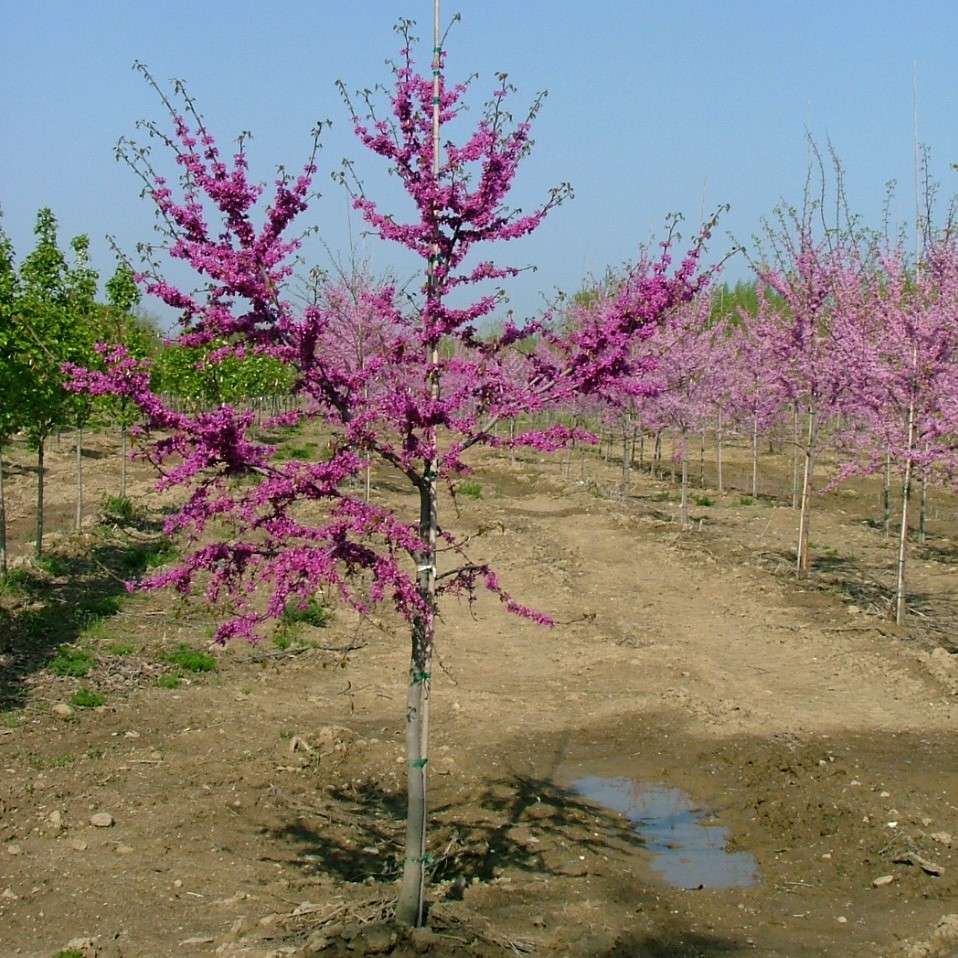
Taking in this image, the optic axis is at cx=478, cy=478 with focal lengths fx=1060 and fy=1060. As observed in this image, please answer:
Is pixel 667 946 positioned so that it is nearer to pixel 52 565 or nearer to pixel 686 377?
pixel 52 565

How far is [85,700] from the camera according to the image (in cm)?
1103

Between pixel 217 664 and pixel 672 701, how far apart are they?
18.2 feet

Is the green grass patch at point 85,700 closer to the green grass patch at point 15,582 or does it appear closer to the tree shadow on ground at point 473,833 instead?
A: the tree shadow on ground at point 473,833

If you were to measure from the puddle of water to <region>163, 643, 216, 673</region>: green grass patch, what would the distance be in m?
4.98

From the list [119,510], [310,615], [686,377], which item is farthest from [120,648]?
[686,377]

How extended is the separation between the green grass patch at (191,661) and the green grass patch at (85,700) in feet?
5.04

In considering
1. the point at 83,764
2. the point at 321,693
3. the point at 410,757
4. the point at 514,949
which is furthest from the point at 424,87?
the point at 321,693

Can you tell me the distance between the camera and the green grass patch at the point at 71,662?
39.3 feet

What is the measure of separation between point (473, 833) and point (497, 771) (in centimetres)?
141

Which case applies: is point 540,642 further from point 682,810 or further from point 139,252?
point 139,252

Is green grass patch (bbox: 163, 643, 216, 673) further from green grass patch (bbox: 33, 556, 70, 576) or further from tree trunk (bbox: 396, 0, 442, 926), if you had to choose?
tree trunk (bbox: 396, 0, 442, 926)

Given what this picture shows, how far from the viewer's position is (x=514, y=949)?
6.40 metres

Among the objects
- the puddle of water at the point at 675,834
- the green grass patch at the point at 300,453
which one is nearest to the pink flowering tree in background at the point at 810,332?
the puddle of water at the point at 675,834

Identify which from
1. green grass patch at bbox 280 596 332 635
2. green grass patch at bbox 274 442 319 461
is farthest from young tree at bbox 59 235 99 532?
green grass patch at bbox 274 442 319 461
